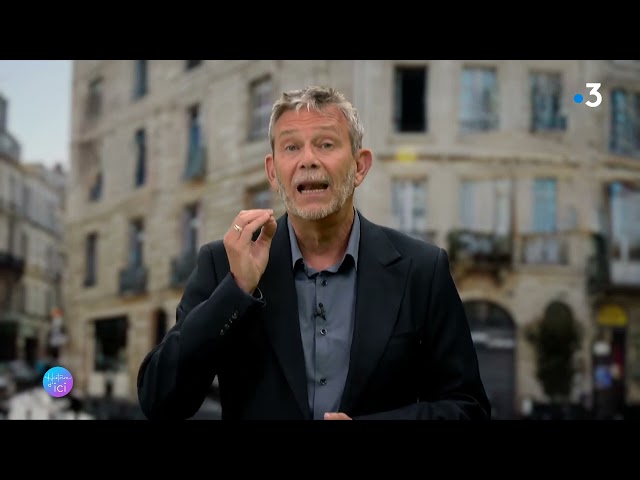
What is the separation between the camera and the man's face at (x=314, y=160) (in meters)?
1.88

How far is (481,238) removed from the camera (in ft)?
64.5

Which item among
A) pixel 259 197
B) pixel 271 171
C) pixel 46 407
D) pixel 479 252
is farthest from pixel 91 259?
pixel 271 171

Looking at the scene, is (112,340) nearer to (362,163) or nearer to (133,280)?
(133,280)

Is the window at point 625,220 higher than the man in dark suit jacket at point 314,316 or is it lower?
higher

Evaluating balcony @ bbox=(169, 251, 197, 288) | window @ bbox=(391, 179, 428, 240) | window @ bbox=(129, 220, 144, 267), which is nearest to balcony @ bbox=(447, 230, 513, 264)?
window @ bbox=(391, 179, 428, 240)

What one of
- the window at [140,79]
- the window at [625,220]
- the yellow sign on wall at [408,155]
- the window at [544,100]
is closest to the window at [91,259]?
the window at [140,79]

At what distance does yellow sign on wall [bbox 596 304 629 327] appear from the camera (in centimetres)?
1980

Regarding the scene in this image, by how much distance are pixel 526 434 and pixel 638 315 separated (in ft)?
63.9

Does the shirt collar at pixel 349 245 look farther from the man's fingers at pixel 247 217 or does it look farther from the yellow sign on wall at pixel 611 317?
the yellow sign on wall at pixel 611 317

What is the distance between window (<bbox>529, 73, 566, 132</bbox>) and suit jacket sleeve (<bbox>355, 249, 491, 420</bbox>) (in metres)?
18.5

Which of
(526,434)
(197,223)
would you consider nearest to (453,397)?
(526,434)

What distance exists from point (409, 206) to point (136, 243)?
6.54 m

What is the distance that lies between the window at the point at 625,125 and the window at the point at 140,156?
10372 millimetres

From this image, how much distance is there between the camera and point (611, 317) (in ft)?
65.2
